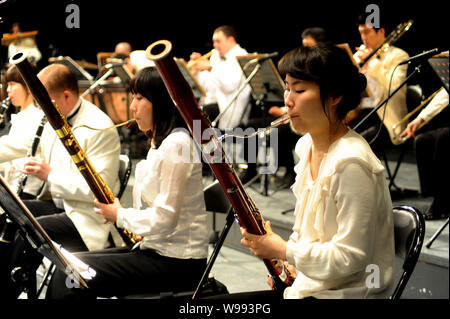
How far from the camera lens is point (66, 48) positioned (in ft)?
30.9

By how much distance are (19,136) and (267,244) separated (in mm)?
1905

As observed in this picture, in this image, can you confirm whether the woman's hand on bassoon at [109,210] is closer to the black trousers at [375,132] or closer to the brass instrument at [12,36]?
the black trousers at [375,132]

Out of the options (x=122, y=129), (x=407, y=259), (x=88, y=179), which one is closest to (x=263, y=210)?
(x=88, y=179)

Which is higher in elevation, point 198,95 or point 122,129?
point 198,95

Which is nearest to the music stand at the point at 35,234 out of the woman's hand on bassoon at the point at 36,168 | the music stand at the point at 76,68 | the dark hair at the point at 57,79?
the woman's hand on bassoon at the point at 36,168

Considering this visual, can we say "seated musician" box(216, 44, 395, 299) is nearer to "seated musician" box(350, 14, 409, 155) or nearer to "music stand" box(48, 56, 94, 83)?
"seated musician" box(350, 14, 409, 155)

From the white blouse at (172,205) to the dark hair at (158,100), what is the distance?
4 cm

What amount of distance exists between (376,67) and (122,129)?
4090 mm

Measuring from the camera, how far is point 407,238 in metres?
1.59

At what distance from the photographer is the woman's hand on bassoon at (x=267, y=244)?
4.70 ft

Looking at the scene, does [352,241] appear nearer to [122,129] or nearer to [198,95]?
[198,95]

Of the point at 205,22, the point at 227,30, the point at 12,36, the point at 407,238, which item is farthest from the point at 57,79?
the point at 205,22
